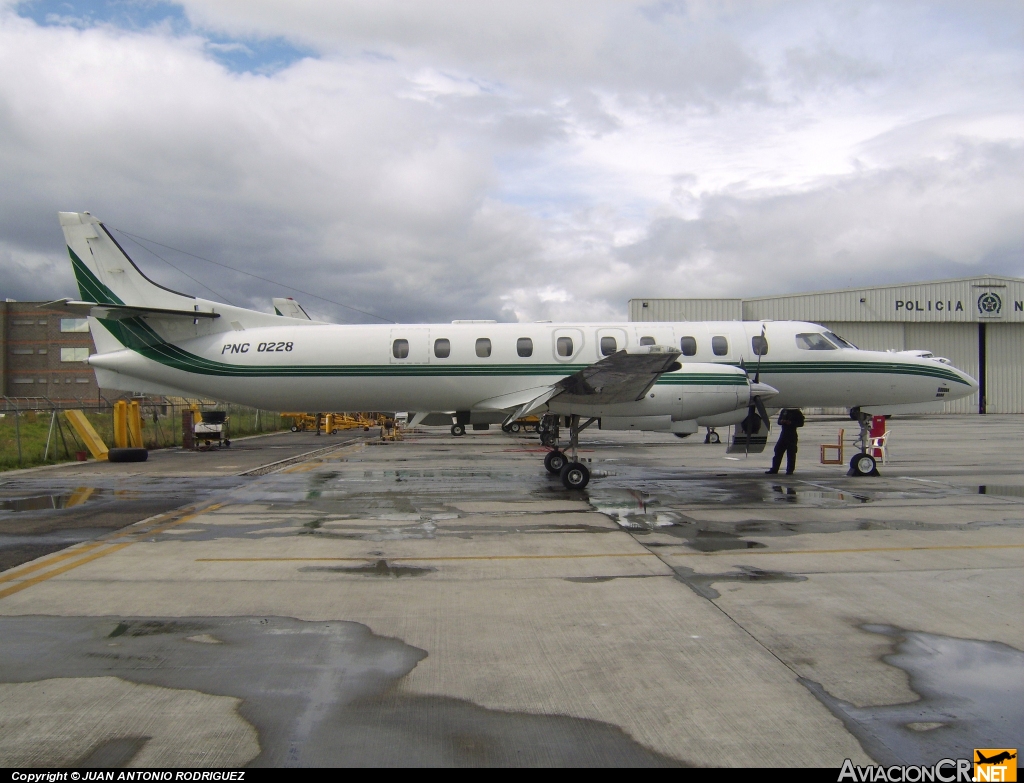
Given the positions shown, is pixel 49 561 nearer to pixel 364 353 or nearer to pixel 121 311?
pixel 364 353

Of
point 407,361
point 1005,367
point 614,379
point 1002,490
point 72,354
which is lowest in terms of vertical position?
point 1002,490

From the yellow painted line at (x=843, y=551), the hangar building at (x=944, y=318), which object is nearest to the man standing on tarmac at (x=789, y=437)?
the yellow painted line at (x=843, y=551)

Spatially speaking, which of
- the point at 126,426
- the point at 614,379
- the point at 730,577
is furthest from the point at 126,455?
the point at 730,577

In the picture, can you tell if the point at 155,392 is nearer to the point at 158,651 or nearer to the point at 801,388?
the point at 158,651

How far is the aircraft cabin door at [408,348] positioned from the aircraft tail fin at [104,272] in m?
4.55

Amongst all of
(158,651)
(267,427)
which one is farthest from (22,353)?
(158,651)

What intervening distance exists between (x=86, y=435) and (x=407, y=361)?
43.8ft

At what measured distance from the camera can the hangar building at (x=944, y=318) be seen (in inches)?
2093

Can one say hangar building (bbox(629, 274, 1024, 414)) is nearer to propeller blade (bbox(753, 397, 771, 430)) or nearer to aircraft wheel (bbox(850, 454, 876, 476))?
aircraft wheel (bbox(850, 454, 876, 476))

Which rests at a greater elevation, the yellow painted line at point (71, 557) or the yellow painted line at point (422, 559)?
the yellow painted line at point (71, 557)

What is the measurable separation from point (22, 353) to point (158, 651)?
89828 millimetres

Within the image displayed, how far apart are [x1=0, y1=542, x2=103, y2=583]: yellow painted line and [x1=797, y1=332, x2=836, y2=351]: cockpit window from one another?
13929mm

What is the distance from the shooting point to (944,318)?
2100 inches

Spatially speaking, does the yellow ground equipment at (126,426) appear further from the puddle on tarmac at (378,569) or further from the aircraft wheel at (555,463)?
the puddle on tarmac at (378,569)
